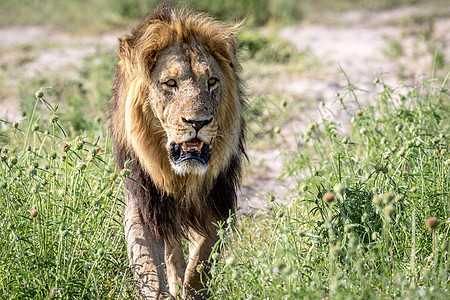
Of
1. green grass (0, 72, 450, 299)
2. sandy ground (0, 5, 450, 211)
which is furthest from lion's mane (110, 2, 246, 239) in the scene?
sandy ground (0, 5, 450, 211)

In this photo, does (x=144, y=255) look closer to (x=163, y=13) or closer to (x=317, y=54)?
(x=163, y=13)

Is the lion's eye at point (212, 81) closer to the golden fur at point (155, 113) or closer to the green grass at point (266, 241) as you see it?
the golden fur at point (155, 113)

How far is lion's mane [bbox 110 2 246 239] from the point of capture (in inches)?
130

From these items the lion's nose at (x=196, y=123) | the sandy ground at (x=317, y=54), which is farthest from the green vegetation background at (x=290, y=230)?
the sandy ground at (x=317, y=54)

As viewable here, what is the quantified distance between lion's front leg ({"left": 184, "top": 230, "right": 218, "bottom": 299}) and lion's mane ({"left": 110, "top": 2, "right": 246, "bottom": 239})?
7cm

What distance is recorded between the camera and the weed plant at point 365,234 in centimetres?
239

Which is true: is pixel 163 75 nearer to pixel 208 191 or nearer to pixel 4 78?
pixel 208 191

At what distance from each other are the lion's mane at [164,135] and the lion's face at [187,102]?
73 millimetres

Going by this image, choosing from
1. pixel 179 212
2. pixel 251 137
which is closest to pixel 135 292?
pixel 179 212

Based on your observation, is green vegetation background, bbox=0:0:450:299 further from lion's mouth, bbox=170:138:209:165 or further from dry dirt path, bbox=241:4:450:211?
dry dirt path, bbox=241:4:450:211

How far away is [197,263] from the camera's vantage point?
11.4 ft

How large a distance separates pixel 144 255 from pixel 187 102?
0.86 meters

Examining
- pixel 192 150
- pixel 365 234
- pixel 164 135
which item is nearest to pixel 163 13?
pixel 164 135

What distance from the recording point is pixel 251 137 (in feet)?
21.4
